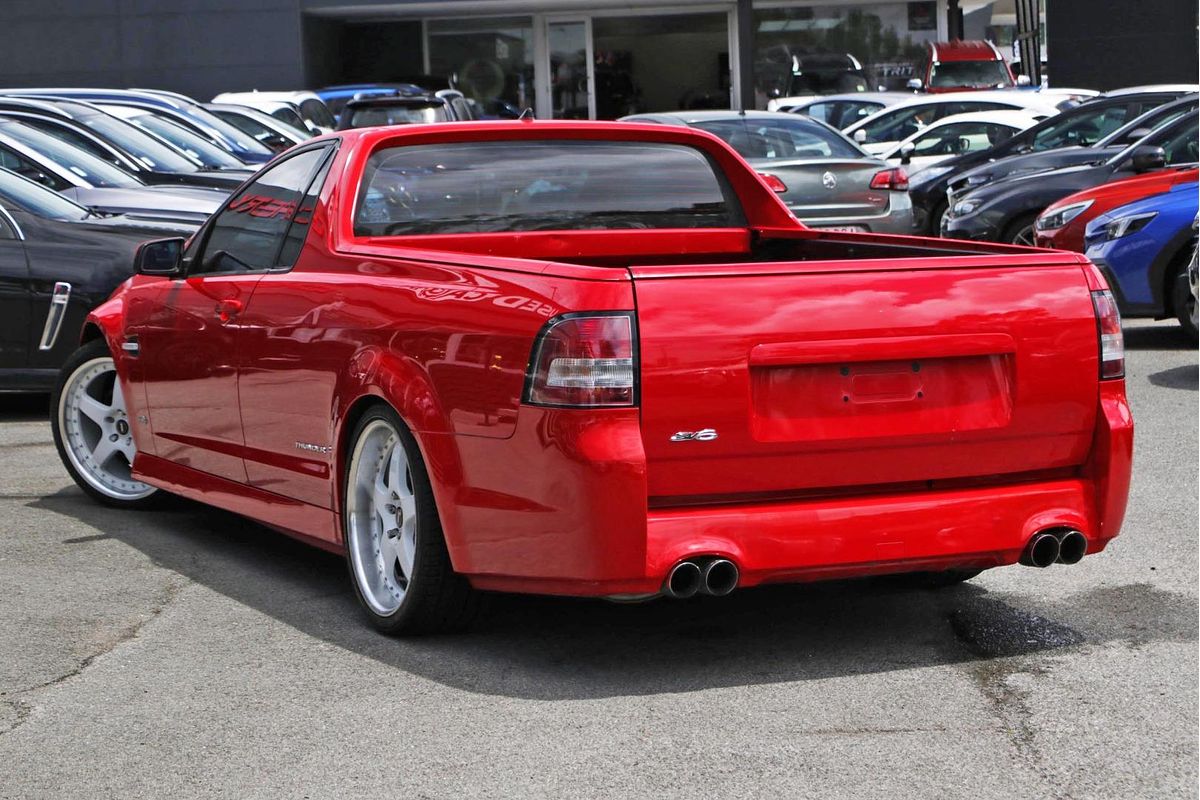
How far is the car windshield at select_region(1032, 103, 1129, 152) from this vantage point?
18281 millimetres

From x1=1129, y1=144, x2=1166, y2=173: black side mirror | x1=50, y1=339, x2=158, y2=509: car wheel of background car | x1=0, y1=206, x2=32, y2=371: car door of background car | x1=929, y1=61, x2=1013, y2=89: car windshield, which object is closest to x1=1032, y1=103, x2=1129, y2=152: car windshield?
x1=1129, y1=144, x2=1166, y2=173: black side mirror

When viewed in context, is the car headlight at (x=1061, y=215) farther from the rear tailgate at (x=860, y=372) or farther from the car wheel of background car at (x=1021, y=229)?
the rear tailgate at (x=860, y=372)

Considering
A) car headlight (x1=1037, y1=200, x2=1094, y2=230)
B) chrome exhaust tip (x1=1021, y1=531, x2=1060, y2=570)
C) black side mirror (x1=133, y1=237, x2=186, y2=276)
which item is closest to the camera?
chrome exhaust tip (x1=1021, y1=531, x2=1060, y2=570)

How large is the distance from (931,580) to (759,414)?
1528 millimetres

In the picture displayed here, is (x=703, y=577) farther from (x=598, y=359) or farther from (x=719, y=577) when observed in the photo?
(x=598, y=359)

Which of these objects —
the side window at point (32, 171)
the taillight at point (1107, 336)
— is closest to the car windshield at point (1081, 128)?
the side window at point (32, 171)

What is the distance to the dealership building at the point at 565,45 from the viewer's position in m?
43.7

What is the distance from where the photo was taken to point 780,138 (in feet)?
54.2

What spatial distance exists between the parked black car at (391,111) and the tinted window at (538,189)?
15327 mm

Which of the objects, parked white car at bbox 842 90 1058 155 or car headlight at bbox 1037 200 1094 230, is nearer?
car headlight at bbox 1037 200 1094 230

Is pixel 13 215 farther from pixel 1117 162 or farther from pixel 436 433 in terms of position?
pixel 1117 162

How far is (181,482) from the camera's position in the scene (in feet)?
22.4

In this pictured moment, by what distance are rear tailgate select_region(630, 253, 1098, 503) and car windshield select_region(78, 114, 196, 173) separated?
11699mm

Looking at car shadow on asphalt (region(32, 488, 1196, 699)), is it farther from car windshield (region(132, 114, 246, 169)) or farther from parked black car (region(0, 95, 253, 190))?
car windshield (region(132, 114, 246, 169))
